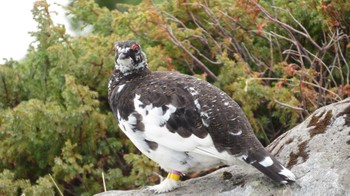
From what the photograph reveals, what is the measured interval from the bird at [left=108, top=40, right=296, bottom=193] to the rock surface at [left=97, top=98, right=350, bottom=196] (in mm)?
109

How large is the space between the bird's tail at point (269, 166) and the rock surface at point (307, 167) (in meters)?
0.07

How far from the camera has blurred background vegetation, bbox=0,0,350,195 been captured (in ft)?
21.0

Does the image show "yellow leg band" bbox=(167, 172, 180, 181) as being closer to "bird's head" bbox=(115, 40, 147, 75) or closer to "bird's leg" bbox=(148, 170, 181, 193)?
"bird's leg" bbox=(148, 170, 181, 193)

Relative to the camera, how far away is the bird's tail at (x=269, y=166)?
4.28 m

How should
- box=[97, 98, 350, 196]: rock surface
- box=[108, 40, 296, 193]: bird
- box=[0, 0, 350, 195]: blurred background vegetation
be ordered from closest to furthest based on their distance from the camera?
box=[97, 98, 350, 196]: rock surface < box=[108, 40, 296, 193]: bird < box=[0, 0, 350, 195]: blurred background vegetation

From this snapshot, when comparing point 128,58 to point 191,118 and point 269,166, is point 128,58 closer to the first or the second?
point 191,118

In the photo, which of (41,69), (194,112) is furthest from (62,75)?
(194,112)

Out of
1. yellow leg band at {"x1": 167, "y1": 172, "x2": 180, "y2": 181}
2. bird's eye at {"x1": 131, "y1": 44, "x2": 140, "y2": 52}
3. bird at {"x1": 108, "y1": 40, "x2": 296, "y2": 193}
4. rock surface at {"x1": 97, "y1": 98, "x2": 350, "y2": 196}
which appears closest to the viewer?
rock surface at {"x1": 97, "y1": 98, "x2": 350, "y2": 196}

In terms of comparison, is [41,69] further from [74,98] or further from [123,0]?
[123,0]

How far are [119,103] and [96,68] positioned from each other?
7.03 feet

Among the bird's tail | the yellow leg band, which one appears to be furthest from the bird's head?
the bird's tail

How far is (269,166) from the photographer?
430cm

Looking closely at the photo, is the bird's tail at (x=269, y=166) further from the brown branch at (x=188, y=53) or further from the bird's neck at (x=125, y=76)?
the brown branch at (x=188, y=53)

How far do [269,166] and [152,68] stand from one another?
8.74 ft
